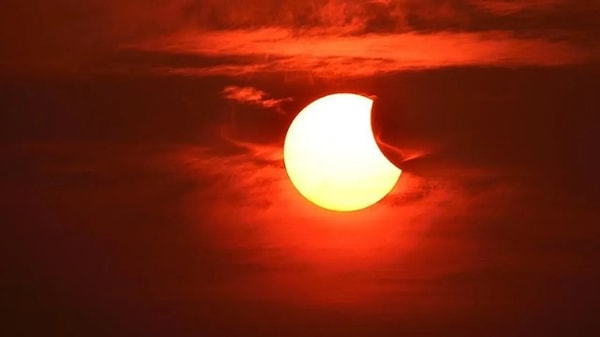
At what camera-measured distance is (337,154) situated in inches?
54.5

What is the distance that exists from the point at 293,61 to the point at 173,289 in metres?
0.43

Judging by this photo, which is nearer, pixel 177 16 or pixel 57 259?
pixel 177 16

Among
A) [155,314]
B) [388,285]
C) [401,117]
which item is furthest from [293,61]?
[155,314]

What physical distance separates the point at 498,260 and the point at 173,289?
1.63 ft

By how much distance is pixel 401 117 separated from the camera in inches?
56.9

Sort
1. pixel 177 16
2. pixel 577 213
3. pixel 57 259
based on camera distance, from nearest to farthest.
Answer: pixel 177 16 → pixel 577 213 → pixel 57 259

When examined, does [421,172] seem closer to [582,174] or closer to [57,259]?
[582,174]

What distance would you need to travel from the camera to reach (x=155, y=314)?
1.65m

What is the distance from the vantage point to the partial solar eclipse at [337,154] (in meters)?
1.39

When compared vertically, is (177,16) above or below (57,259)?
above

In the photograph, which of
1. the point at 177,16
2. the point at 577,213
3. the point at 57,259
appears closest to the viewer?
the point at 177,16

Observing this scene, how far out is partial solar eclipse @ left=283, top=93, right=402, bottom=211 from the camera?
139cm

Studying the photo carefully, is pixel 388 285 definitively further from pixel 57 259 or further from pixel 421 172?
pixel 57 259

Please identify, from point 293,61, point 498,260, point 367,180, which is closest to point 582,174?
point 498,260
